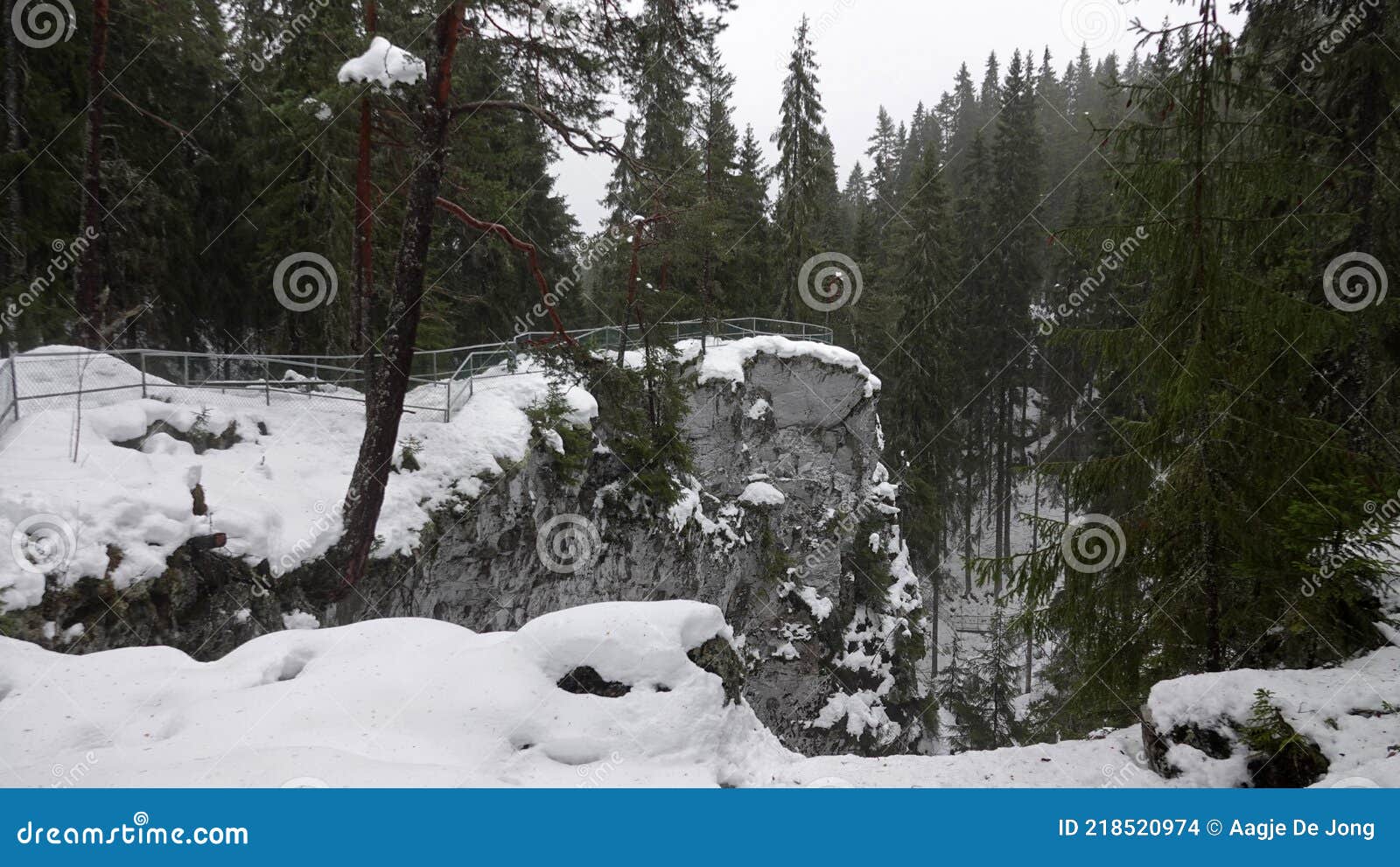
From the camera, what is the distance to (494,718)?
5.24 meters

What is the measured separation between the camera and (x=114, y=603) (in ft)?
26.0

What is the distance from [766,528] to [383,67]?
1748 centimetres

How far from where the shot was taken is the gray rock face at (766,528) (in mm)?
16375

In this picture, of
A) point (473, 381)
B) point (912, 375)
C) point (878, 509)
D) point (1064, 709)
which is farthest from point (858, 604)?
point (1064, 709)
